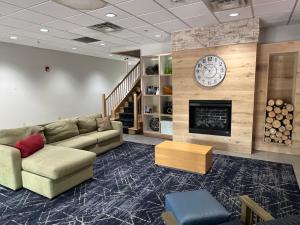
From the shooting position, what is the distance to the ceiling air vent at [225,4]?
333 cm

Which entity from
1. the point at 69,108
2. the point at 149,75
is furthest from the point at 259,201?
the point at 69,108

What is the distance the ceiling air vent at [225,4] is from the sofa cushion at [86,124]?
357 centimetres

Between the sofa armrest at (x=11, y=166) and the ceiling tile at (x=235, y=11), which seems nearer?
the sofa armrest at (x=11, y=166)

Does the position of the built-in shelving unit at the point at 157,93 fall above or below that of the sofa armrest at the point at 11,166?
above

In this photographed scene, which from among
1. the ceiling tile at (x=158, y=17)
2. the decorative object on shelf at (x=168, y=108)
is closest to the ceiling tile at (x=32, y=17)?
the ceiling tile at (x=158, y=17)

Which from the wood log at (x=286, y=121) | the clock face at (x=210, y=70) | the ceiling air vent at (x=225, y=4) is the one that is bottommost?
the wood log at (x=286, y=121)

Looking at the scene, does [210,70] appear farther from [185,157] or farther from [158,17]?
[185,157]

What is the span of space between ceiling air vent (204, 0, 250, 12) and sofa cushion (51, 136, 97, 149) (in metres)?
3.37

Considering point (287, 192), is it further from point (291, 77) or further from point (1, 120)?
point (1, 120)

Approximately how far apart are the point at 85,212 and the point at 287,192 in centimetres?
278

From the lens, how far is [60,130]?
Answer: 4.31m

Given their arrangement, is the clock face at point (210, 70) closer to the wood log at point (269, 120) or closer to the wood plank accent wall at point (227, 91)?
the wood plank accent wall at point (227, 91)

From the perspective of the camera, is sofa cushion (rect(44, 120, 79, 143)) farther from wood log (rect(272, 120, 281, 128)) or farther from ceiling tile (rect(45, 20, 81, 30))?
wood log (rect(272, 120, 281, 128))

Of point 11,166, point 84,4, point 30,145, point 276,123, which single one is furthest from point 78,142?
point 276,123
